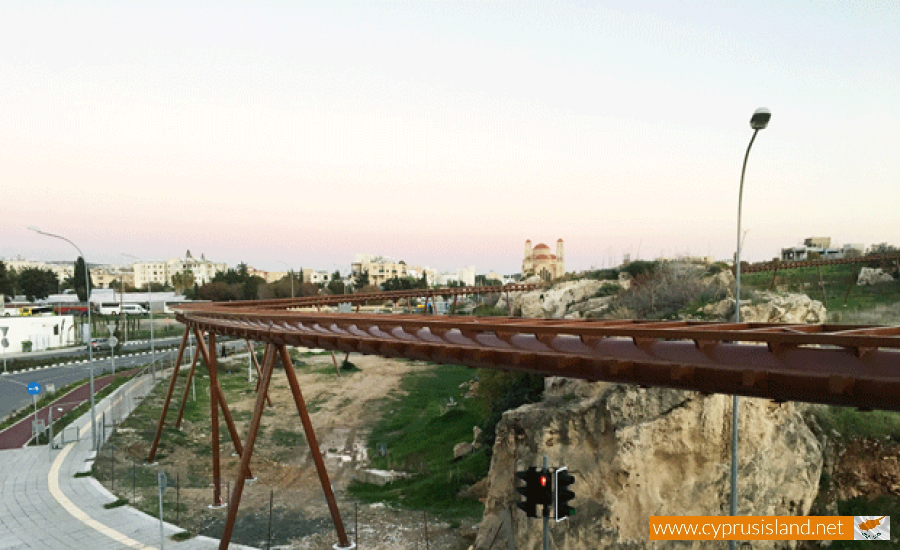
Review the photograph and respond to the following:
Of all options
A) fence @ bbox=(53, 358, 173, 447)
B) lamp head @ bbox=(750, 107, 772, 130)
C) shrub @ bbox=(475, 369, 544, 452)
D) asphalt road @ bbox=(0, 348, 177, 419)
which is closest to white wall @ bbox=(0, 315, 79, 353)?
asphalt road @ bbox=(0, 348, 177, 419)

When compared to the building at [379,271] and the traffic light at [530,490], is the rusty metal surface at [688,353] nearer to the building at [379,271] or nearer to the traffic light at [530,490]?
the traffic light at [530,490]

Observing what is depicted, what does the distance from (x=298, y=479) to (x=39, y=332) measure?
51.2 metres

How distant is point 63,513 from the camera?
1783cm

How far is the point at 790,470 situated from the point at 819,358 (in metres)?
11.0

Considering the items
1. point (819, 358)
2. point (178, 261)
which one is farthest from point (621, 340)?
point (178, 261)

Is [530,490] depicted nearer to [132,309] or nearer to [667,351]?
[667,351]

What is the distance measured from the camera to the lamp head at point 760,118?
11.2 meters

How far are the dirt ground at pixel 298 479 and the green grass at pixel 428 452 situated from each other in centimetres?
89

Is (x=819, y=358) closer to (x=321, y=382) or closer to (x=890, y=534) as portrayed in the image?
(x=890, y=534)

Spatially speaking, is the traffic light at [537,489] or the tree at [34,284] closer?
the traffic light at [537,489]

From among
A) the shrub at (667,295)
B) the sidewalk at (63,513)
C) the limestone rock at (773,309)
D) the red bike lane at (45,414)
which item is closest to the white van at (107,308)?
the red bike lane at (45,414)

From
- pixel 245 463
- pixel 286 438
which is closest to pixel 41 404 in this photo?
pixel 286 438

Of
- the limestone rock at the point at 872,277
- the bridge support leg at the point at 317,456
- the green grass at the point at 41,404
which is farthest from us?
the limestone rock at the point at 872,277

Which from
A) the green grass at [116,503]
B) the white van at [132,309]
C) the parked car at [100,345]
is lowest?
the green grass at [116,503]
